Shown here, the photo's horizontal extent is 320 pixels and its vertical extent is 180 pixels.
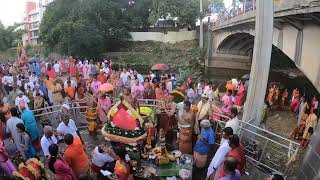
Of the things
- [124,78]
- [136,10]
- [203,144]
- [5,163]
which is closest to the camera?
[5,163]

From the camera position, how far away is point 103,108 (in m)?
9.59

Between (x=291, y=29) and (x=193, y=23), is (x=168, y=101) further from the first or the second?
(x=193, y=23)

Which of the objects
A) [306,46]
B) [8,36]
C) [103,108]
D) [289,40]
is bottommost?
[103,108]

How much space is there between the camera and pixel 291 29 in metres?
14.8

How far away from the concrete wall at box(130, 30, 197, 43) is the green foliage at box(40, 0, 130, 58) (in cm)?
198

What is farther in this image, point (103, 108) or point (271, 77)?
point (271, 77)

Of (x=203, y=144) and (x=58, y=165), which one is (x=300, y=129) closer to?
(x=203, y=144)

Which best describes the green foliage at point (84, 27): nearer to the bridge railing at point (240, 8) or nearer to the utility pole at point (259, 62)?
the bridge railing at point (240, 8)

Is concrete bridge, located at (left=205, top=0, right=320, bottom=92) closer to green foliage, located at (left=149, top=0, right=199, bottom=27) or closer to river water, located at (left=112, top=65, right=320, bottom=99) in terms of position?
river water, located at (left=112, top=65, right=320, bottom=99)

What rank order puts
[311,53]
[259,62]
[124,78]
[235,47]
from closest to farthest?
[259,62]
[311,53]
[124,78]
[235,47]

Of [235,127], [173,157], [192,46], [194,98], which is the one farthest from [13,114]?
[192,46]

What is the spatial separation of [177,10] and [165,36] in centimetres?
518

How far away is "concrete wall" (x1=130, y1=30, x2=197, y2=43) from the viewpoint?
148 ft

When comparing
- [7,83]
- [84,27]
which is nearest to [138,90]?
[7,83]
